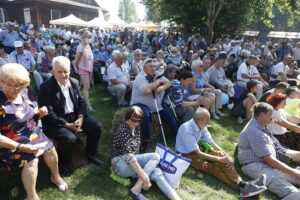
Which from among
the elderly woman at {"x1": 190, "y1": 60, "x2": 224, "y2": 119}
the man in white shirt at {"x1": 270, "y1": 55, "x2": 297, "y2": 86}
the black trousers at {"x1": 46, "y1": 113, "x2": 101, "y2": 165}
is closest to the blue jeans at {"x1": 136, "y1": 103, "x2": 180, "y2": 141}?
the black trousers at {"x1": 46, "y1": 113, "x2": 101, "y2": 165}

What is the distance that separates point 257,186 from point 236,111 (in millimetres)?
3271

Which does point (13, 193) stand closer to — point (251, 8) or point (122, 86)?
point (122, 86)

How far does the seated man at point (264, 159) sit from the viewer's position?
4102 mm

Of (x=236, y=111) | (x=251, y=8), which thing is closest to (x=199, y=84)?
(x=236, y=111)

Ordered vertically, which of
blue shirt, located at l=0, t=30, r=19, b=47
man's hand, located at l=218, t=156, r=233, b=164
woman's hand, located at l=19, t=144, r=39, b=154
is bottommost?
man's hand, located at l=218, t=156, r=233, b=164

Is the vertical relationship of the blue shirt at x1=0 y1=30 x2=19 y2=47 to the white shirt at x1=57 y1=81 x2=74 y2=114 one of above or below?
above

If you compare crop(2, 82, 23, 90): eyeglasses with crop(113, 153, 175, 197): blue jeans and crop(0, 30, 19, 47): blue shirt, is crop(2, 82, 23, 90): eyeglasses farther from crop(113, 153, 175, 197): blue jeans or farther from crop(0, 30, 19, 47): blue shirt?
crop(0, 30, 19, 47): blue shirt

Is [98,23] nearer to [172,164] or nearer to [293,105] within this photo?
[293,105]

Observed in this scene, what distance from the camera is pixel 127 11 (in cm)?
11425

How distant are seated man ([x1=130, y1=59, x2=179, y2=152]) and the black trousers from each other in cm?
85

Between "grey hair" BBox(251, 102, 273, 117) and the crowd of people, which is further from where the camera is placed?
"grey hair" BBox(251, 102, 273, 117)

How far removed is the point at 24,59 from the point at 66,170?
4623 millimetres

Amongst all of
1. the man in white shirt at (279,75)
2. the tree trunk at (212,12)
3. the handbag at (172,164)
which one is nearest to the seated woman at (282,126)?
the handbag at (172,164)

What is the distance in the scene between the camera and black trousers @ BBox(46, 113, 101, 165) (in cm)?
374
